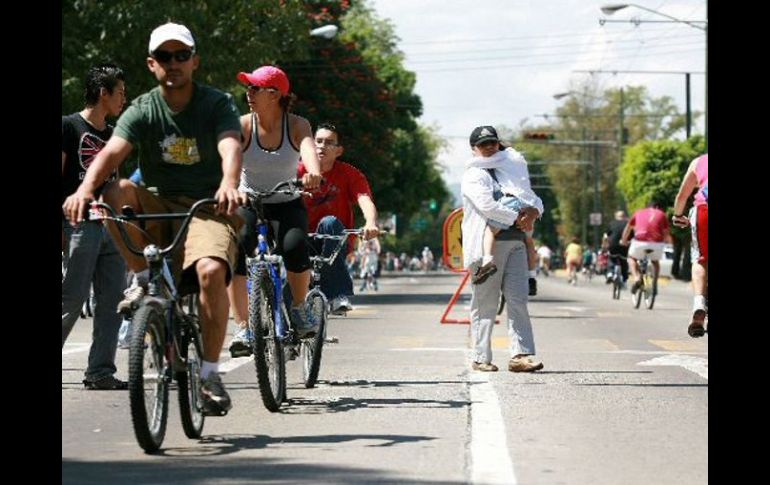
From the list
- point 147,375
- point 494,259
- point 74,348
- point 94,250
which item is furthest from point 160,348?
point 74,348

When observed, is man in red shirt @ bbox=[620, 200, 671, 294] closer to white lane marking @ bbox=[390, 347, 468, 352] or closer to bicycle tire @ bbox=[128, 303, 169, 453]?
white lane marking @ bbox=[390, 347, 468, 352]

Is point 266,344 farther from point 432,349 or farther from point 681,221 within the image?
point 432,349

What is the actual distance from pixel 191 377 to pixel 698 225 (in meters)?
6.26

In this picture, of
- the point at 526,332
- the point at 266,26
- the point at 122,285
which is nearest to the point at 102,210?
the point at 122,285

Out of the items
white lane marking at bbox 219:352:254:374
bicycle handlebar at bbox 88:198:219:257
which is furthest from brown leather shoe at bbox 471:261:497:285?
bicycle handlebar at bbox 88:198:219:257

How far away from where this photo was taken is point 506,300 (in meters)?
12.6

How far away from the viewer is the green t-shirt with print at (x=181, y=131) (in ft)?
26.0

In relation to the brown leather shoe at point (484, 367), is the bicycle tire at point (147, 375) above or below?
above

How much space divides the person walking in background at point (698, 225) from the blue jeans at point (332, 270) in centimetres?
249

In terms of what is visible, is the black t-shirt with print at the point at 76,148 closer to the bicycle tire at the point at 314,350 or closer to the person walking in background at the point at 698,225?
the bicycle tire at the point at 314,350

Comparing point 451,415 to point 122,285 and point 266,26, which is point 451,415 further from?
point 266,26

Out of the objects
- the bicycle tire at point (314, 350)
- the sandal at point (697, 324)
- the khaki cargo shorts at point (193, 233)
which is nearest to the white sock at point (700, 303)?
the sandal at point (697, 324)
